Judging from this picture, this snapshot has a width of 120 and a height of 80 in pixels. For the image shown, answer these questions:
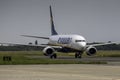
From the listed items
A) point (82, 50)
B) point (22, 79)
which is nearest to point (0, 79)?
point (22, 79)

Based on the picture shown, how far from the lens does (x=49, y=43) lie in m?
76.7

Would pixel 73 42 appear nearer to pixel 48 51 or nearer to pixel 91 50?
pixel 91 50

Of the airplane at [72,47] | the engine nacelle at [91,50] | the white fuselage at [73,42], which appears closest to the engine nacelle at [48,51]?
the airplane at [72,47]

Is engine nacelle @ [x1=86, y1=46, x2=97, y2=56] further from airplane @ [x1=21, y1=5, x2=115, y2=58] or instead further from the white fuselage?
the white fuselage

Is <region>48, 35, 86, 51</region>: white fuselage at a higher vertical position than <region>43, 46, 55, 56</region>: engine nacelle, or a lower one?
higher

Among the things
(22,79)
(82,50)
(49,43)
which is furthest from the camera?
(49,43)

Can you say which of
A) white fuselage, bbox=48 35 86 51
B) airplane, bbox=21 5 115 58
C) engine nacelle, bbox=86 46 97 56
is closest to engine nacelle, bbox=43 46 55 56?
airplane, bbox=21 5 115 58

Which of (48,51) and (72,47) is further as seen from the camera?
(72,47)

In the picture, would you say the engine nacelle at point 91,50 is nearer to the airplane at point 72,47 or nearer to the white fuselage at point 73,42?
the airplane at point 72,47

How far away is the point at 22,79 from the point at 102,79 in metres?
3.88

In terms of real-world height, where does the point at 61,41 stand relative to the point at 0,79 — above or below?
above

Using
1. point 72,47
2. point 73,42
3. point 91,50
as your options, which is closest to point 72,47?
point 72,47

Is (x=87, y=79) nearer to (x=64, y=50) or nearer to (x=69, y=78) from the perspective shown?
(x=69, y=78)

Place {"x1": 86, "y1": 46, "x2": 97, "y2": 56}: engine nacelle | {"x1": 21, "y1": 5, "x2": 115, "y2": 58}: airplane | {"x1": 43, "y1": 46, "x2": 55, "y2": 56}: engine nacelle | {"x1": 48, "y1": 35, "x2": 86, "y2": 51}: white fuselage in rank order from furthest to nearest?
{"x1": 86, "y1": 46, "x2": 97, "y2": 56}: engine nacelle, {"x1": 48, "y1": 35, "x2": 86, "y2": 51}: white fuselage, {"x1": 21, "y1": 5, "x2": 115, "y2": 58}: airplane, {"x1": 43, "y1": 46, "x2": 55, "y2": 56}: engine nacelle
